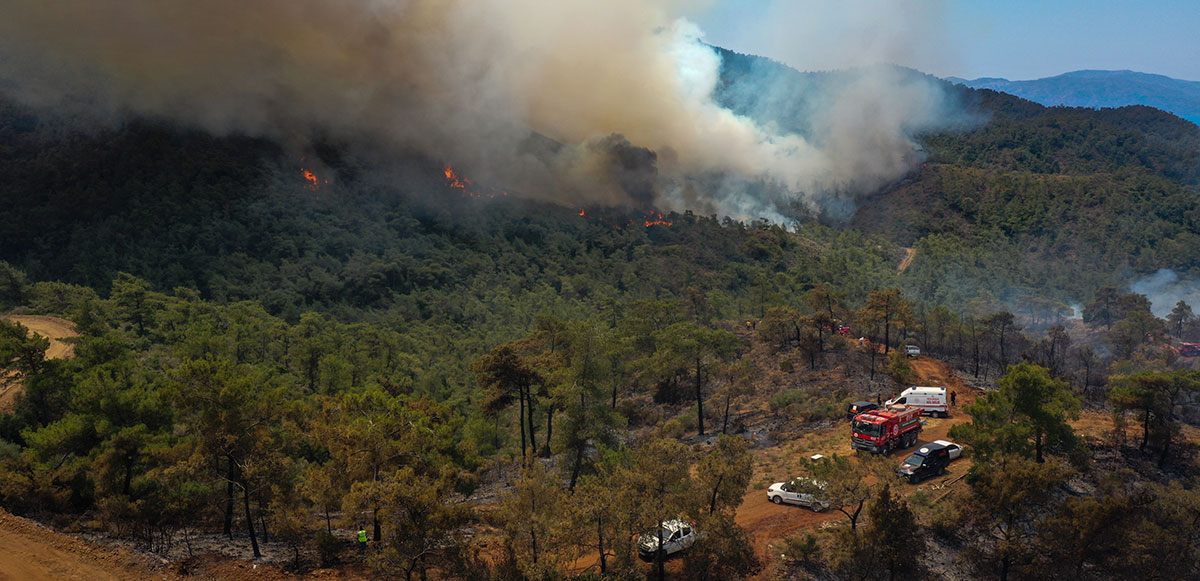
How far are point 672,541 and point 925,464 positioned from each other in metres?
14.9

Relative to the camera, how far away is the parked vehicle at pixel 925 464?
30000 mm

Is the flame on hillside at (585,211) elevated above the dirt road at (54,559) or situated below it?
above

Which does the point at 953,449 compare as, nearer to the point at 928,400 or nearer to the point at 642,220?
the point at 928,400

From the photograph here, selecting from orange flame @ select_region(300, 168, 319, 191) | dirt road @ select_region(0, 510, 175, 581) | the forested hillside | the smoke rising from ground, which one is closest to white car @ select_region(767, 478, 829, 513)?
the forested hillside

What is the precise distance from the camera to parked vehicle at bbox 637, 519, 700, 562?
23.5 meters

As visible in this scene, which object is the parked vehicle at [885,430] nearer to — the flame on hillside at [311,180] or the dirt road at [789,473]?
the dirt road at [789,473]

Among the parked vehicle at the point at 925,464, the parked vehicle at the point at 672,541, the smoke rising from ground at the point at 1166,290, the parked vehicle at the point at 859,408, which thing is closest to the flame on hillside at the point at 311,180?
the parked vehicle at the point at 859,408

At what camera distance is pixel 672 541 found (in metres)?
23.9

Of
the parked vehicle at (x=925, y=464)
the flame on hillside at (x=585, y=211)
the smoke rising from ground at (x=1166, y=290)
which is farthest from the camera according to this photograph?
the flame on hillside at (x=585, y=211)

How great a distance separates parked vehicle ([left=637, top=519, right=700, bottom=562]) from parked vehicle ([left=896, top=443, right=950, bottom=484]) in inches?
499

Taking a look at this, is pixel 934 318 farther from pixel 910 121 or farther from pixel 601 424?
pixel 910 121

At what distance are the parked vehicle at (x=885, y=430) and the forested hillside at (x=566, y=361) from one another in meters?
2.45

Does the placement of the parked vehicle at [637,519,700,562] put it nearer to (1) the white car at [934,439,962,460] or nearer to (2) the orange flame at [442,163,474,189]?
(1) the white car at [934,439,962,460]

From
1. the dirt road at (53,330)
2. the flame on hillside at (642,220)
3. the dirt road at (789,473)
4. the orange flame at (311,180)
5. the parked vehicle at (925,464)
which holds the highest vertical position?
the orange flame at (311,180)
